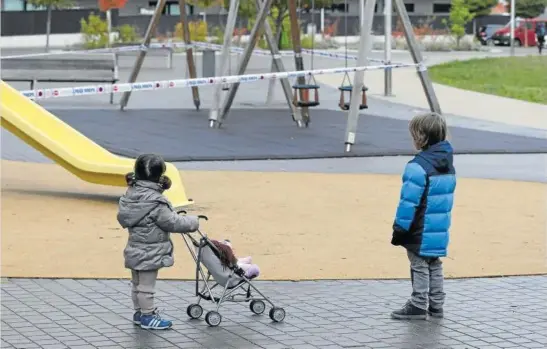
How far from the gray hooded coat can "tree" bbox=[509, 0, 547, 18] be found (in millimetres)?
68267

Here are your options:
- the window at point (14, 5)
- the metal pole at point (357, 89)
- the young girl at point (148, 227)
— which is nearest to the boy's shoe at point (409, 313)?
the young girl at point (148, 227)

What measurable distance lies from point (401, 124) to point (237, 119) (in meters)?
2.86

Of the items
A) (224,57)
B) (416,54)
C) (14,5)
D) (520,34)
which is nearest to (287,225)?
(416,54)

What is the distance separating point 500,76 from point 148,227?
28.1 meters

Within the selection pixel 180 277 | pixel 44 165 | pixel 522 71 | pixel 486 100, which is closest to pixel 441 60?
pixel 522 71

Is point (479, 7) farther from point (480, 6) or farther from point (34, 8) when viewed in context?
point (34, 8)

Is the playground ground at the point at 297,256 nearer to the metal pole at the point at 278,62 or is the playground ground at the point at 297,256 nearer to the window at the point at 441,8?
the metal pole at the point at 278,62

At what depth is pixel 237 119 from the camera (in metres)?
22.2

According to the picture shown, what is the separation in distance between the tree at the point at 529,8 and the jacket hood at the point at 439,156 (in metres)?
67.5

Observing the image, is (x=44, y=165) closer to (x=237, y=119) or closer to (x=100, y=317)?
(x=237, y=119)

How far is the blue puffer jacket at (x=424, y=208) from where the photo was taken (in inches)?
327

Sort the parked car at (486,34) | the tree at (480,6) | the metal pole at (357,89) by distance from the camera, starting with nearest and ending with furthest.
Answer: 1. the metal pole at (357,89)
2. the parked car at (486,34)
3. the tree at (480,6)

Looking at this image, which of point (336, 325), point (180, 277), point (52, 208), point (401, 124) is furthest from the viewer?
point (401, 124)

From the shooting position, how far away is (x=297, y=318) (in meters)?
8.35
